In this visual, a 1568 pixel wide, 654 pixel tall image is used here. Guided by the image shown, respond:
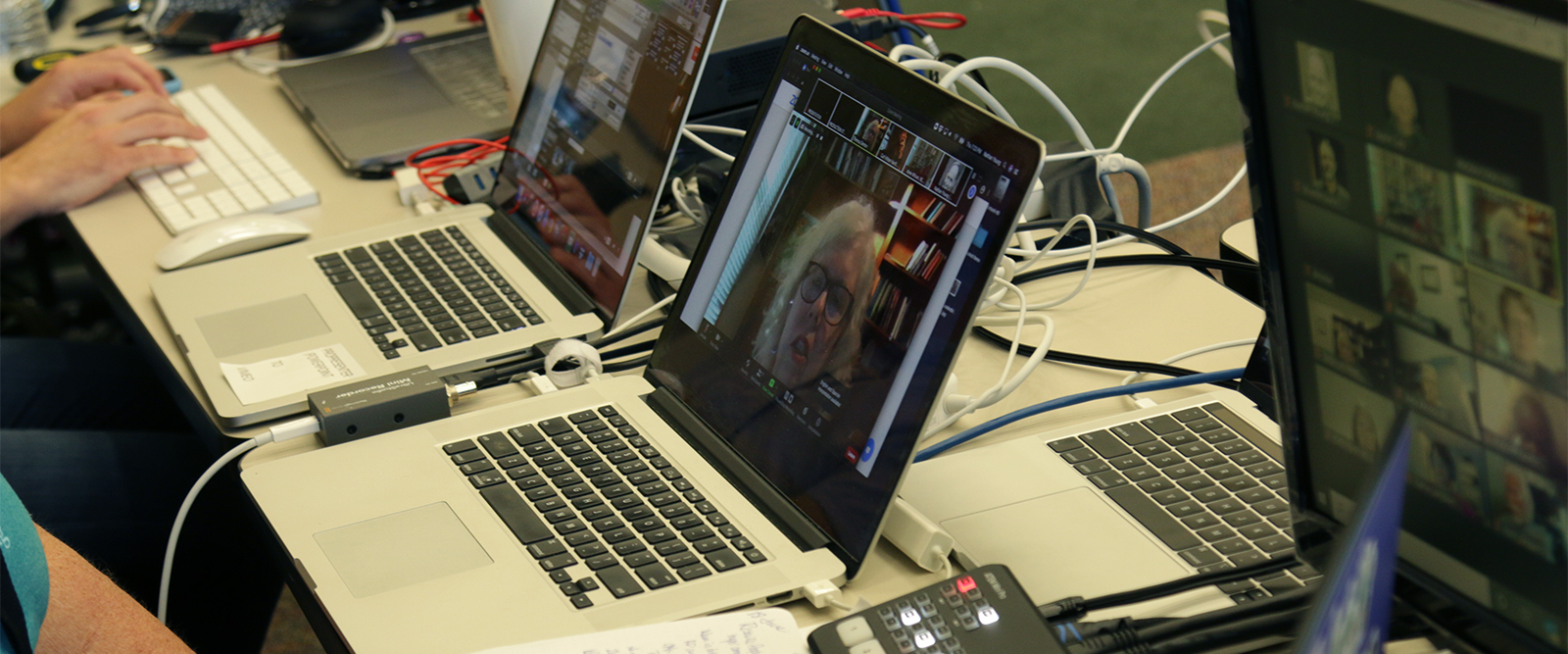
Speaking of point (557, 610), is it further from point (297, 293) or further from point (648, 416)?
point (297, 293)

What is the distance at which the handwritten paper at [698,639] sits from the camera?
2.27ft

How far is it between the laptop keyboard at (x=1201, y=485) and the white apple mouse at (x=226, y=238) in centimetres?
81

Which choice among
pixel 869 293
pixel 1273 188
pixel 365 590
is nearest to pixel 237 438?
pixel 365 590

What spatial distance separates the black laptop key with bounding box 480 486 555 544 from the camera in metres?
0.80

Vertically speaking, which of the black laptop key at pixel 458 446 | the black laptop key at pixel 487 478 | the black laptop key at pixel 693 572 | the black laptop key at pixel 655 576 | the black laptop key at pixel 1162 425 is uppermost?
the black laptop key at pixel 1162 425

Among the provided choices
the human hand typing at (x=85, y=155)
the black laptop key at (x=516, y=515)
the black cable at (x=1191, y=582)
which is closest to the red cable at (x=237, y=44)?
the human hand typing at (x=85, y=155)

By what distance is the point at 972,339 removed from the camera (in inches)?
43.1

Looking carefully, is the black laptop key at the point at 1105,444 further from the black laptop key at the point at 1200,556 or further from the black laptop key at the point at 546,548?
the black laptop key at the point at 546,548

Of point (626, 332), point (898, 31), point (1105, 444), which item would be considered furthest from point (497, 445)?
point (898, 31)

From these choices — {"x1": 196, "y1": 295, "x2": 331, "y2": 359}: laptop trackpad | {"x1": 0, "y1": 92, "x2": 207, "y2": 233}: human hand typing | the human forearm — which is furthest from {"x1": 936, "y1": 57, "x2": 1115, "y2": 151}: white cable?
{"x1": 0, "y1": 92, "x2": 207, "y2": 233}: human hand typing

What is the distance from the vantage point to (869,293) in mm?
767

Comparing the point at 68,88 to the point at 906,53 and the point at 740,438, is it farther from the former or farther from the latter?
the point at 740,438

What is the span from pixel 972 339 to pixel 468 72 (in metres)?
0.87

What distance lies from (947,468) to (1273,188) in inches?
13.0
